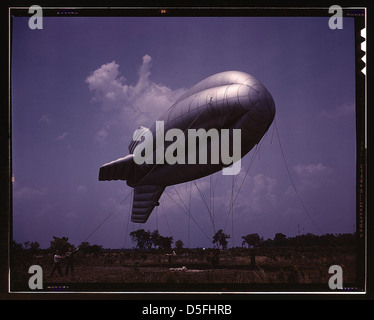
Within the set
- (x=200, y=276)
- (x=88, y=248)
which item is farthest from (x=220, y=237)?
(x=88, y=248)

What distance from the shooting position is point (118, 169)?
12.9 metres

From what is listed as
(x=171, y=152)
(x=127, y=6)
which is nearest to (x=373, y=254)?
(x=171, y=152)

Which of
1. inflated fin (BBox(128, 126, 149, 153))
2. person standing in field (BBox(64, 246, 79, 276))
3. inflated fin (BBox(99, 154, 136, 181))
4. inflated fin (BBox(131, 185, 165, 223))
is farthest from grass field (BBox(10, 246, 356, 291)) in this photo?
inflated fin (BBox(128, 126, 149, 153))

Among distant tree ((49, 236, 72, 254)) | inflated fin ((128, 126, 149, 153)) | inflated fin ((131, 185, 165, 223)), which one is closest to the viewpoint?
distant tree ((49, 236, 72, 254))

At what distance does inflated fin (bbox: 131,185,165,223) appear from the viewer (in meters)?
13.2

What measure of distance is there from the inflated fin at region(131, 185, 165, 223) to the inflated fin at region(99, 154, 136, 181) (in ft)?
3.13

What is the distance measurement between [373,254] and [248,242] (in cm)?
377

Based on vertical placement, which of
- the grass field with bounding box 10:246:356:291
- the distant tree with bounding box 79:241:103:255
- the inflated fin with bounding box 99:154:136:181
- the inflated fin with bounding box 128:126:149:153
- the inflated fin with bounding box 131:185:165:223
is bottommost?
the grass field with bounding box 10:246:356:291

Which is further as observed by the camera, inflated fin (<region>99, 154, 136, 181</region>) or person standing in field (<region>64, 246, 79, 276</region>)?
inflated fin (<region>99, 154, 136, 181</region>)

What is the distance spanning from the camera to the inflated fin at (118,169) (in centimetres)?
1084

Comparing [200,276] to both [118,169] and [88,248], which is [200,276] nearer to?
[88,248]

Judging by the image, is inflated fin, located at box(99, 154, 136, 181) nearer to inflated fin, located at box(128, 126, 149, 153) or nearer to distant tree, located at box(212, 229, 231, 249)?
inflated fin, located at box(128, 126, 149, 153)
